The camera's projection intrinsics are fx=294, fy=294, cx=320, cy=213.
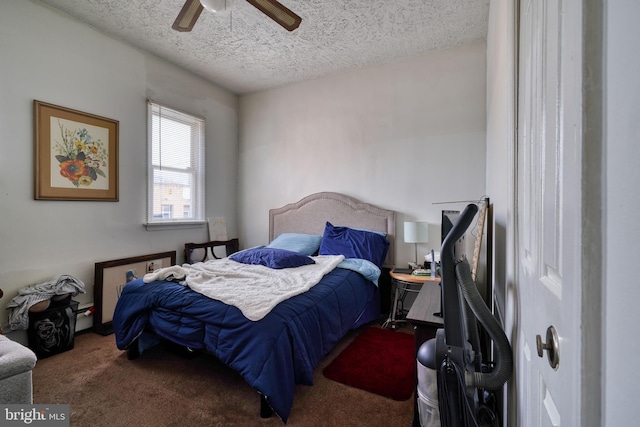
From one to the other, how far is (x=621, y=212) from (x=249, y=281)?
231 centimetres

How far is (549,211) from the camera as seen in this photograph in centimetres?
61

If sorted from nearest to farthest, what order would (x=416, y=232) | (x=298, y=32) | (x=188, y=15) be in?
1. (x=188, y=15)
2. (x=298, y=32)
3. (x=416, y=232)

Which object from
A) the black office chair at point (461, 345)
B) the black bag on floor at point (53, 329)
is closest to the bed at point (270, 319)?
the black bag on floor at point (53, 329)

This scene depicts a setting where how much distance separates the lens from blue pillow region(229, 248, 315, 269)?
286cm

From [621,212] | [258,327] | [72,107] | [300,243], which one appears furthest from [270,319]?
[72,107]

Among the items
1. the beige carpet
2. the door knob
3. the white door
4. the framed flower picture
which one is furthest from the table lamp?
the framed flower picture

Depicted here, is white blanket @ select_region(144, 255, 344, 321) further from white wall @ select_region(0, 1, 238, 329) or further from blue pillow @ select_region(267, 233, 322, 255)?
white wall @ select_region(0, 1, 238, 329)

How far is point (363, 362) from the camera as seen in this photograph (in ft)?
7.70

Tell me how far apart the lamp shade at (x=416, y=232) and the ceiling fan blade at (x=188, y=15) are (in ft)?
8.48

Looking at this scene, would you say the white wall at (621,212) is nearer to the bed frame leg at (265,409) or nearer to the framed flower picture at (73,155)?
the bed frame leg at (265,409)

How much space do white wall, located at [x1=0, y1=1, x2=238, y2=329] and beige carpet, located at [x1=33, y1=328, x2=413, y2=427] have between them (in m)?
0.92

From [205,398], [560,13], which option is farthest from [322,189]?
[560,13]

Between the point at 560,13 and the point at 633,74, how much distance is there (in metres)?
0.33

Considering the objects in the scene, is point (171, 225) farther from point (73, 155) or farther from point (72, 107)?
point (72, 107)
